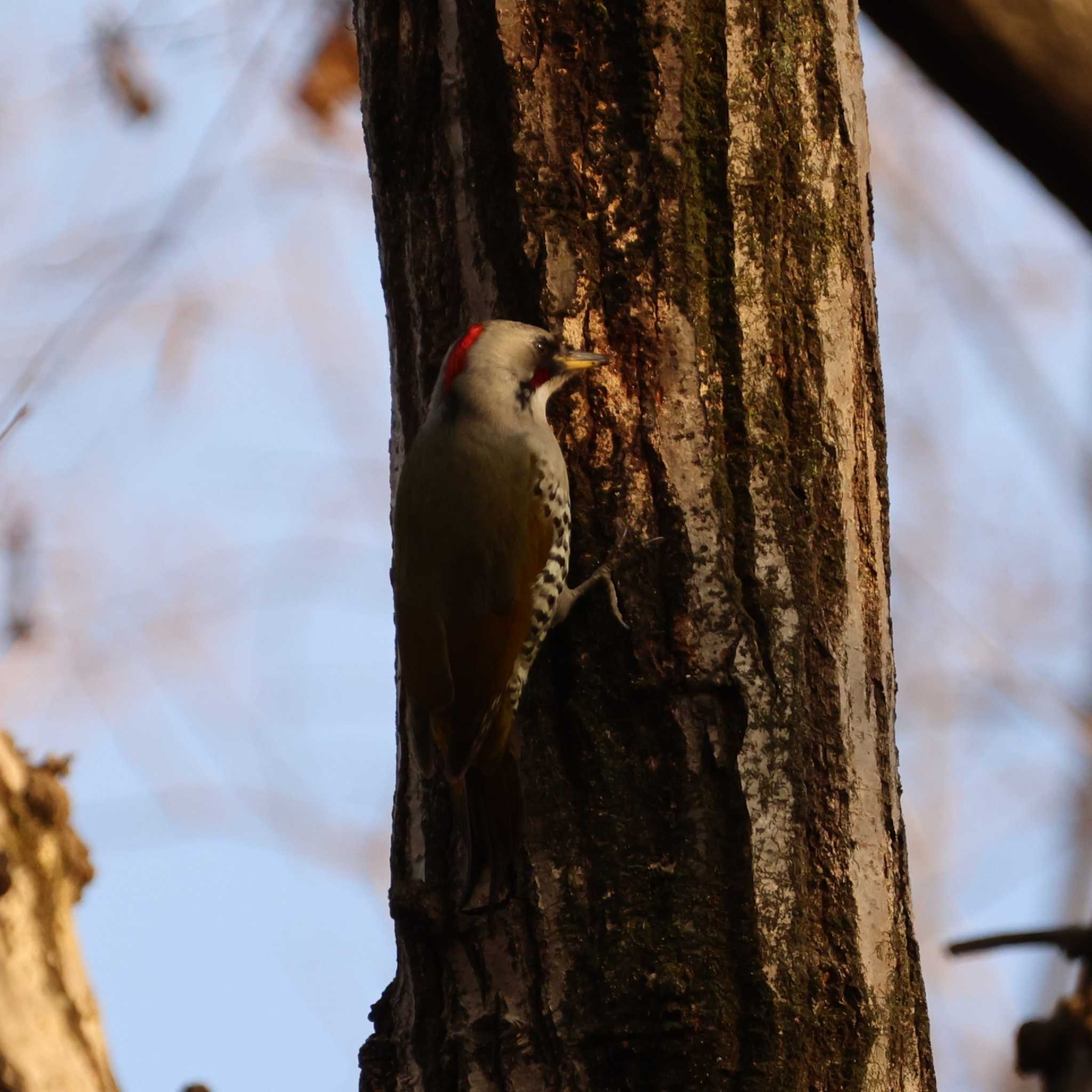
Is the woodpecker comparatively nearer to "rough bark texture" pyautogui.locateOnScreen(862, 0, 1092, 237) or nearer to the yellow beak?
the yellow beak

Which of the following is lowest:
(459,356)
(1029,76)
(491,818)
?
(491,818)

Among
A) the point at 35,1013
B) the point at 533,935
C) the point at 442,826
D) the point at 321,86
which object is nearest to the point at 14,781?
the point at 35,1013

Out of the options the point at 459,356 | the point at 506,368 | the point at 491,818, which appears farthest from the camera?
the point at 459,356

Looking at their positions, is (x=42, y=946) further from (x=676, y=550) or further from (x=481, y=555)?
(x=481, y=555)

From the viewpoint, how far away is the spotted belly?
337 cm

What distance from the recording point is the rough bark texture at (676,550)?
274 cm

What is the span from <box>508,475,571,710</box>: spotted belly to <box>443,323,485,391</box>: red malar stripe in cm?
32

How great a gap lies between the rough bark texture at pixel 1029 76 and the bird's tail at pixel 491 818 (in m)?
1.53

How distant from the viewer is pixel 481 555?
386cm

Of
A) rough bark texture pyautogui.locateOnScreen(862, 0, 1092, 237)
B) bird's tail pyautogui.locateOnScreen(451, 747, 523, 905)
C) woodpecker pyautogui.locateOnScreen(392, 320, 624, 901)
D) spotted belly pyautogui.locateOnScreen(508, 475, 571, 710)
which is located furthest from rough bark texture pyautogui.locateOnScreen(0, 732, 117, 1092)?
rough bark texture pyautogui.locateOnScreen(862, 0, 1092, 237)

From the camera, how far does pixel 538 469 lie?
3.70m

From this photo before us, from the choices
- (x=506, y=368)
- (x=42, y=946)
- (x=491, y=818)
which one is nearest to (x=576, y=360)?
(x=506, y=368)

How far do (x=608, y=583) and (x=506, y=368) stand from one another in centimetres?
65

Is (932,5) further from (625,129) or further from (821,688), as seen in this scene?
(821,688)
